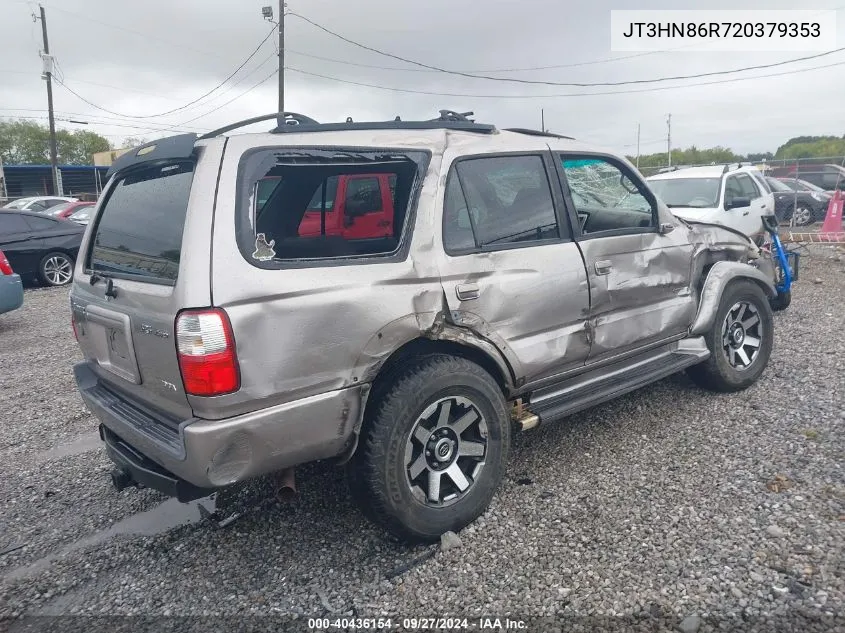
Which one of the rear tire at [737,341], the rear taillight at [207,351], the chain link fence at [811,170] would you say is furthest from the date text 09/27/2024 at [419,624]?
the chain link fence at [811,170]

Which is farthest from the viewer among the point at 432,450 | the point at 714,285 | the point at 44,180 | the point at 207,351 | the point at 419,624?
the point at 44,180

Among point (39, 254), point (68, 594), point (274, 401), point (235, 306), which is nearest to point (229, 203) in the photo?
point (235, 306)

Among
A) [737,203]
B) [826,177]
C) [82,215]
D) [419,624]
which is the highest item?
[826,177]

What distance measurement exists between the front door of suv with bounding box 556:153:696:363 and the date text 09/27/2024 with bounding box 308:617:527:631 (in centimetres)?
171

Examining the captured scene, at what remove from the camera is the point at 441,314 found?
2953 mm

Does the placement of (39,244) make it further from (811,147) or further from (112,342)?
(811,147)

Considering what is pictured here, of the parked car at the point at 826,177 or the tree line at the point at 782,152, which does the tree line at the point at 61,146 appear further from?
the parked car at the point at 826,177

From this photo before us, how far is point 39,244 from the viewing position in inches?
415

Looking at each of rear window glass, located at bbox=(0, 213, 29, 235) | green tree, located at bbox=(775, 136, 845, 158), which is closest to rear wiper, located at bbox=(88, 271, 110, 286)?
rear window glass, located at bbox=(0, 213, 29, 235)

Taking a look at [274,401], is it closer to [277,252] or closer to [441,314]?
[277,252]

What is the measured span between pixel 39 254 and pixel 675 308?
10.4 metres

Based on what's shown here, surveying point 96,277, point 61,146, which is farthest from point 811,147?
point 61,146

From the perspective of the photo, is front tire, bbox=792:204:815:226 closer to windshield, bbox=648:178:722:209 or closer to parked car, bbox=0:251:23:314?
windshield, bbox=648:178:722:209

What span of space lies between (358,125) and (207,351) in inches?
54.5
